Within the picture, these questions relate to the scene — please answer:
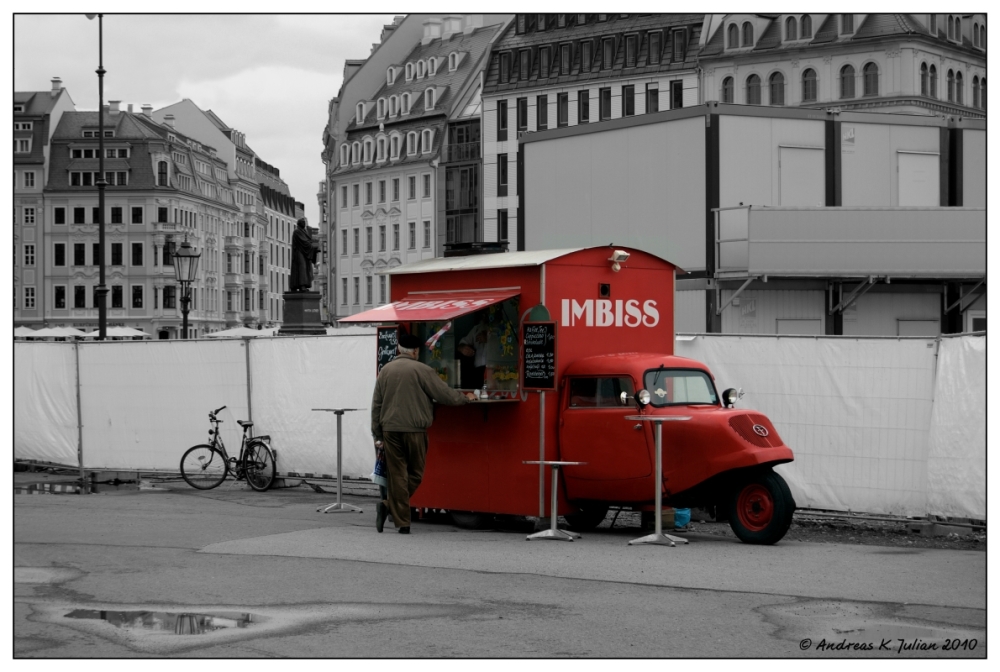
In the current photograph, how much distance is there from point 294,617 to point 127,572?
202 cm

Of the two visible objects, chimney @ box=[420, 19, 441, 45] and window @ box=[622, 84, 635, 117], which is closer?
window @ box=[622, 84, 635, 117]

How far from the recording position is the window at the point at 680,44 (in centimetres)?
8156

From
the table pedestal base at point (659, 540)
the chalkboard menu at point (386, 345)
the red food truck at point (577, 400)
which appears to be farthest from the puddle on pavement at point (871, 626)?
the chalkboard menu at point (386, 345)

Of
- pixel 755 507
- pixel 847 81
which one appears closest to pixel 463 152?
pixel 847 81

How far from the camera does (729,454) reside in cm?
1261

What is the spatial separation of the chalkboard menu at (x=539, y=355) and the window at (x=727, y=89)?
221 ft

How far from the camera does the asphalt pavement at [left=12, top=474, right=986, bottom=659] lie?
7.62 metres

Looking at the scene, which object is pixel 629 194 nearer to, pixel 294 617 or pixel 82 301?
pixel 82 301

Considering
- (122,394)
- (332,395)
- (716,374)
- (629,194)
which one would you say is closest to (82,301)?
(629,194)

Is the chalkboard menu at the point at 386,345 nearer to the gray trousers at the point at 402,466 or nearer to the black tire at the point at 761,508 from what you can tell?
the gray trousers at the point at 402,466

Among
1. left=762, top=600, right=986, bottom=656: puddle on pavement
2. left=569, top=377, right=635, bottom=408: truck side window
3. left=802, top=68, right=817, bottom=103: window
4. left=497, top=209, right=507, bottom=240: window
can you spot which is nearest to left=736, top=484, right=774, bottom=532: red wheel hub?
left=569, top=377, right=635, bottom=408: truck side window

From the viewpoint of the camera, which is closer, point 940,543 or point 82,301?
point 940,543

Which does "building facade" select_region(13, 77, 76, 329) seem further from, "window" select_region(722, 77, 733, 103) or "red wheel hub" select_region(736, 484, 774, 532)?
"window" select_region(722, 77, 733, 103)

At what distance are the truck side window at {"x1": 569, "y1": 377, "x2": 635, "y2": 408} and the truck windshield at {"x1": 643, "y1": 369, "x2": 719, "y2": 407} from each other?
7.8 inches
